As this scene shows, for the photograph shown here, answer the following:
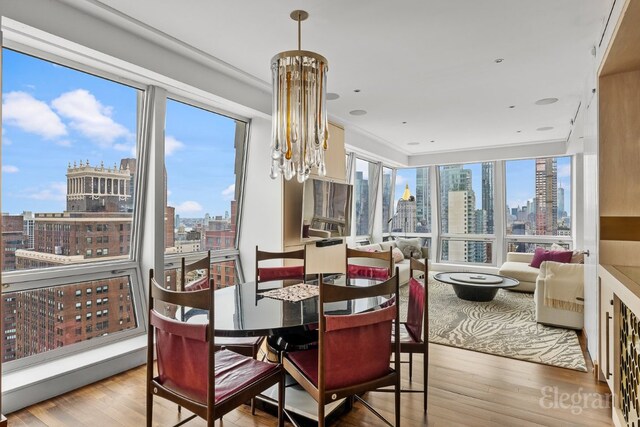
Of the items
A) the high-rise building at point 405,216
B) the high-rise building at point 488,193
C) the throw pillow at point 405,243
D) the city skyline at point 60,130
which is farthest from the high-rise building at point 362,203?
the city skyline at point 60,130

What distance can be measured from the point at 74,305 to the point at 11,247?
0.66 m

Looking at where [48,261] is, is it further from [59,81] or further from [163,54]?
[163,54]

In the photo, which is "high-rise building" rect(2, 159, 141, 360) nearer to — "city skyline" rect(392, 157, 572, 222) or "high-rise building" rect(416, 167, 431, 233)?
"high-rise building" rect(416, 167, 431, 233)

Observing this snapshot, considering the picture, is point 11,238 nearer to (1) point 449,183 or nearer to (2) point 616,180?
(2) point 616,180

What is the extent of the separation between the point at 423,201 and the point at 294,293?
6844mm

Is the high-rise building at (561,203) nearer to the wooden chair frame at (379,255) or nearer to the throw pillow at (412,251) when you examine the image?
the throw pillow at (412,251)

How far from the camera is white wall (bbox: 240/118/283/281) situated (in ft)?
14.6

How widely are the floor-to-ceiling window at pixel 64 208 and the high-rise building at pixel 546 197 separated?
7520 millimetres

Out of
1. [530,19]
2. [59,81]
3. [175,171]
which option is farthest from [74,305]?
[530,19]

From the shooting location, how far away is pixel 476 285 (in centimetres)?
510

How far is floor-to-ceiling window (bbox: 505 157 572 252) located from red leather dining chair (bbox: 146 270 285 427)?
24.2 feet

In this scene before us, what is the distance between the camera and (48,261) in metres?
2.86

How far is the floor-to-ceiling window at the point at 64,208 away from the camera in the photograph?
2686 mm

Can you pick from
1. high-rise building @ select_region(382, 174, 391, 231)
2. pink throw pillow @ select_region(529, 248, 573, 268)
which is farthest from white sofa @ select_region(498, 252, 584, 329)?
high-rise building @ select_region(382, 174, 391, 231)
